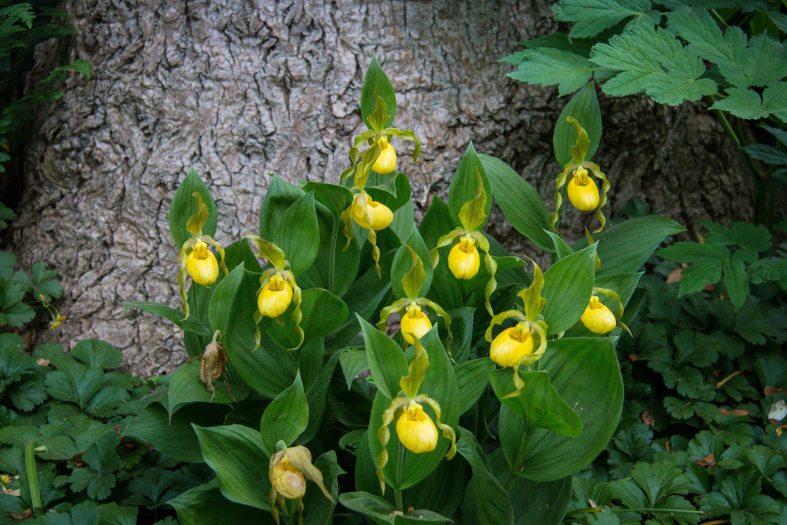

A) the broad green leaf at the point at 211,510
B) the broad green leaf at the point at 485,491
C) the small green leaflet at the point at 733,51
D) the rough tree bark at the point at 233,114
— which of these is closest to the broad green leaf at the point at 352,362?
the broad green leaf at the point at 485,491

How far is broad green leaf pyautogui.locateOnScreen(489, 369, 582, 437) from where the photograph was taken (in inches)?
45.7

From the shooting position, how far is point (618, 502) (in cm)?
178

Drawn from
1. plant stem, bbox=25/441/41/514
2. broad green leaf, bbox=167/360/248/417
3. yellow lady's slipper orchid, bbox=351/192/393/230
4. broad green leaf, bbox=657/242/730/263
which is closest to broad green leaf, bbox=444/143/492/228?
yellow lady's slipper orchid, bbox=351/192/393/230

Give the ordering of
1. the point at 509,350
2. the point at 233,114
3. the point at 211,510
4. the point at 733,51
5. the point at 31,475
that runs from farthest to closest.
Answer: the point at 233,114, the point at 733,51, the point at 31,475, the point at 211,510, the point at 509,350

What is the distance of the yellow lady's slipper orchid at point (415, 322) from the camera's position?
129 cm

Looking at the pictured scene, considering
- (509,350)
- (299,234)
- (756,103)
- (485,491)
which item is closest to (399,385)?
(509,350)

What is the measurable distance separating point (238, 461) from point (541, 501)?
575mm

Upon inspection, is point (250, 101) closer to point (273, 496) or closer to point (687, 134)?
point (273, 496)

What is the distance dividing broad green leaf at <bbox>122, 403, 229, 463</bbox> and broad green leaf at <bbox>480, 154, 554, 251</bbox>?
0.77 metres

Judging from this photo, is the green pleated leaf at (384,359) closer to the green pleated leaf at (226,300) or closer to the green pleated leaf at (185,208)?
the green pleated leaf at (226,300)

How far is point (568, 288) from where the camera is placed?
1298 mm

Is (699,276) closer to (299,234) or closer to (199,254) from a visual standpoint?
(299,234)

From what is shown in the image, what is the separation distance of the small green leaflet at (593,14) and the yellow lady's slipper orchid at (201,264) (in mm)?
1067

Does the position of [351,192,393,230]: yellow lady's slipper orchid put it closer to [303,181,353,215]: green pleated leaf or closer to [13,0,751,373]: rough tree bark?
[303,181,353,215]: green pleated leaf
